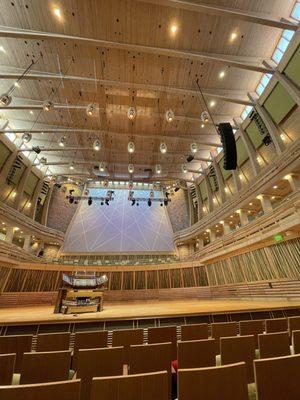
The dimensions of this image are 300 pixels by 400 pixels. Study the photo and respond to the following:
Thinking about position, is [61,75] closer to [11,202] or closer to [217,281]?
[11,202]

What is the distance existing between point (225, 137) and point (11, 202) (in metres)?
14.4

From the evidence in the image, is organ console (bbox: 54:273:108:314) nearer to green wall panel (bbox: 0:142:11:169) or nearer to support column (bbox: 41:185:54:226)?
green wall panel (bbox: 0:142:11:169)

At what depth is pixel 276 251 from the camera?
27.0ft

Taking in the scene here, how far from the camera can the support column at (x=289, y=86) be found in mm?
8312

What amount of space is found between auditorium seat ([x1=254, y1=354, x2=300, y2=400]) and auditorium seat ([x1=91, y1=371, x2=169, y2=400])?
1.97 feet

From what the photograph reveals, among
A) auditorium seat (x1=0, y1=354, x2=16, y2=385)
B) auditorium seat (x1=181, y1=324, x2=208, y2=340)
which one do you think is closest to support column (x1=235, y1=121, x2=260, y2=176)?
auditorium seat (x1=181, y1=324, x2=208, y2=340)

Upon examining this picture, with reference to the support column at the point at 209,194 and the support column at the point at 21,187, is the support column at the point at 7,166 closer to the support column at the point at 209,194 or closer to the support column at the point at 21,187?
the support column at the point at 21,187

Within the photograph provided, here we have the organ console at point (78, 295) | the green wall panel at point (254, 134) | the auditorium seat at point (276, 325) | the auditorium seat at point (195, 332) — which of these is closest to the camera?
the auditorium seat at point (195, 332)

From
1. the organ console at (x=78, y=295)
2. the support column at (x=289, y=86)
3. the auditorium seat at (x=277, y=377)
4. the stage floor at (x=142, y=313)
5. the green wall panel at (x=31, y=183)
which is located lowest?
the auditorium seat at (x=277, y=377)

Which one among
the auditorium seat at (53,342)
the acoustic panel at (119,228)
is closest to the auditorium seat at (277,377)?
the auditorium seat at (53,342)

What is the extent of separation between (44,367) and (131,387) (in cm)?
103

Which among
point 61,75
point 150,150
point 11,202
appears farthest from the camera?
point 150,150

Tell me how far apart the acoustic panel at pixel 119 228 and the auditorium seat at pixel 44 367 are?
1655 centimetres

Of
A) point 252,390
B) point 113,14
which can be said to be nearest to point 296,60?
A: point 113,14
